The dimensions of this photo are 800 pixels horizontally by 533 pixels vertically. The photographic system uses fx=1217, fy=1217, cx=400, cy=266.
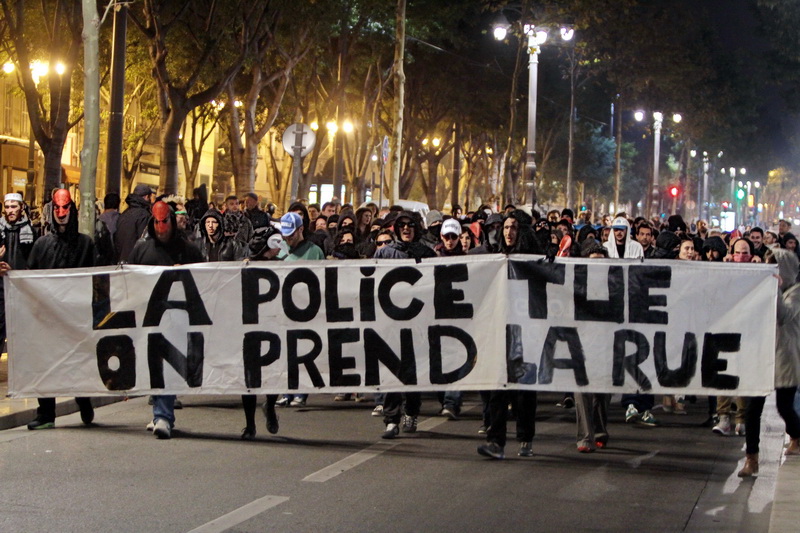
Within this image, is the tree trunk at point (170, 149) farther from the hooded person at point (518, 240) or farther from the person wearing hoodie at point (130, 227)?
the hooded person at point (518, 240)

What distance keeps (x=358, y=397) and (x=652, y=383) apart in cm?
417

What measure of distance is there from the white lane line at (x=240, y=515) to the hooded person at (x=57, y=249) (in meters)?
3.16

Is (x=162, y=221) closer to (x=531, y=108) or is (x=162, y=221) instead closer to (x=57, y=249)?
(x=57, y=249)

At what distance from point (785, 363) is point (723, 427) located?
90.7 inches

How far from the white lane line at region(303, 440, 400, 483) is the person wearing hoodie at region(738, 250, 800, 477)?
2.63 metres

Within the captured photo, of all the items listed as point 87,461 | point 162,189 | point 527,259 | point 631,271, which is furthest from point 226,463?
point 162,189

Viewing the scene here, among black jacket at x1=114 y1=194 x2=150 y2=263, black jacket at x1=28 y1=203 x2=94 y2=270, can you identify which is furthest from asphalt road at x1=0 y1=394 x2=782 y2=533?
black jacket at x1=114 y1=194 x2=150 y2=263

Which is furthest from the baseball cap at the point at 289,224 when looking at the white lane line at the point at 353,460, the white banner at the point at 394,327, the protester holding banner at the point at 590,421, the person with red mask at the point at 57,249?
the protester holding banner at the point at 590,421

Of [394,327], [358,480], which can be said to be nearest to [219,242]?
[394,327]

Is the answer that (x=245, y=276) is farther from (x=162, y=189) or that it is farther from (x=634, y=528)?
(x=162, y=189)

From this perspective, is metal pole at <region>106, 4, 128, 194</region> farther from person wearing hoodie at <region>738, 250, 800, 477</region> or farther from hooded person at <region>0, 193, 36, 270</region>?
person wearing hoodie at <region>738, 250, 800, 477</region>

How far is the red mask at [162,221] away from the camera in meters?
9.79

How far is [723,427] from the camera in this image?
1058 centimetres

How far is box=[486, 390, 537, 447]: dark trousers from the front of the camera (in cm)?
884
